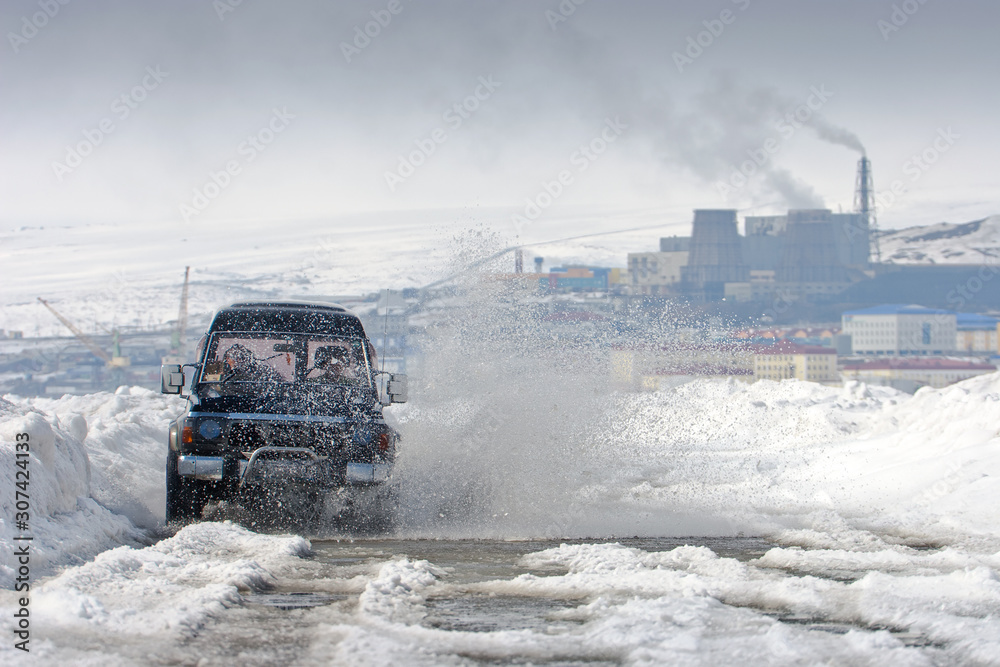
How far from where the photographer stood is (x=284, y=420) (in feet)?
26.6

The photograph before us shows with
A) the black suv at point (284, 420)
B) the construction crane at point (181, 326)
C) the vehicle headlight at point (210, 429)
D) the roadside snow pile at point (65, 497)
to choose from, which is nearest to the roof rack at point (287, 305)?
the black suv at point (284, 420)

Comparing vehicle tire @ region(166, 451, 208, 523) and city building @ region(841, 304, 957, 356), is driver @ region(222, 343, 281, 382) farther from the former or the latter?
city building @ region(841, 304, 957, 356)

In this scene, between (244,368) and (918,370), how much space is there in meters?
153

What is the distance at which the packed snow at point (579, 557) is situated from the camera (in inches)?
178

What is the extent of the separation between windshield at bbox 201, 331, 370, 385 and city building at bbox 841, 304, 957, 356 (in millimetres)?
169881

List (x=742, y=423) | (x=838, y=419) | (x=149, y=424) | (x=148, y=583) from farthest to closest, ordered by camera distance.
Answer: (x=742, y=423) < (x=838, y=419) < (x=149, y=424) < (x=148, y=583)

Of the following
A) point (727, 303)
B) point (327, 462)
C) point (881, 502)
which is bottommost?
point (881, 502)

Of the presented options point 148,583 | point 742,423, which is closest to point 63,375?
point 742,423

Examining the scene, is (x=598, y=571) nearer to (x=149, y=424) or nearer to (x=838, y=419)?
(x=149, y=424)

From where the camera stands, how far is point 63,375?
109 metres

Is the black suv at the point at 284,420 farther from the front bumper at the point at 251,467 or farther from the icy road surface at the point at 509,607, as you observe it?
the icy road surface at the point at 509,607

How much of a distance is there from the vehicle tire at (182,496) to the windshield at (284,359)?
40.6 inches

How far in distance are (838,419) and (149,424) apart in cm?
1626

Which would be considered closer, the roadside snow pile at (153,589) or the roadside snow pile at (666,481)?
the roadside snow pile at (153,589)
